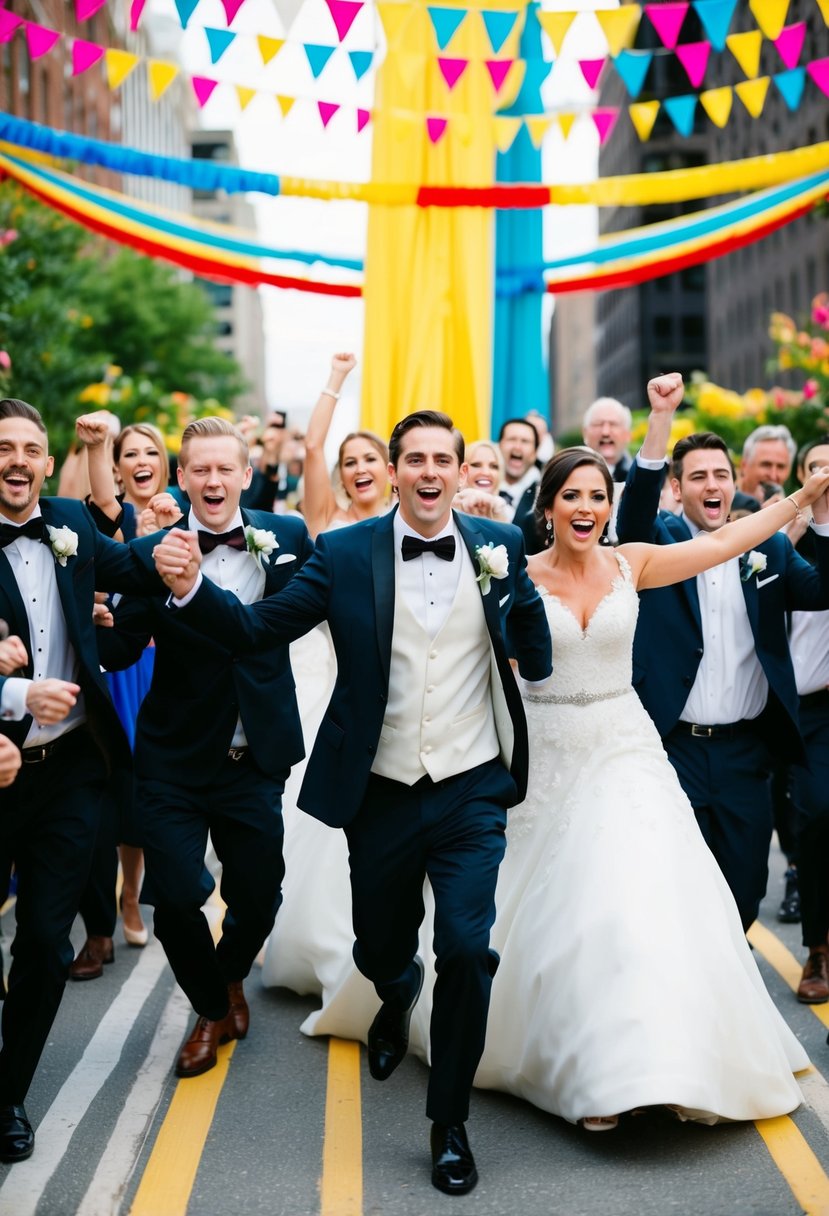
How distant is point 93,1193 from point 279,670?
77.6 inches

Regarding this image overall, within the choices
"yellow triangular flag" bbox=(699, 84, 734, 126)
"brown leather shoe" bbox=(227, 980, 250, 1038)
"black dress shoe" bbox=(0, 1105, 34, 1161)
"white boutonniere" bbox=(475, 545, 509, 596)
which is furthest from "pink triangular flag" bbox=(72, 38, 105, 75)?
"black dress shoe" bbox=(0, 1105, 34, 1161)

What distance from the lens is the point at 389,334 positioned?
10.2m

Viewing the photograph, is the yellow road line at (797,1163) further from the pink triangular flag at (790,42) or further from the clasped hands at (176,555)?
the pink triangular flag at (790,42)

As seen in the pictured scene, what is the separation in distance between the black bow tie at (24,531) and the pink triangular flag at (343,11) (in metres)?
4.62

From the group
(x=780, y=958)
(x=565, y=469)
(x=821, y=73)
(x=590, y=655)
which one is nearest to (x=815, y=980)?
(x=780, y=958)

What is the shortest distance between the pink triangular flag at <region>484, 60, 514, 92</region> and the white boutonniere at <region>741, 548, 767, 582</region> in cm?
467

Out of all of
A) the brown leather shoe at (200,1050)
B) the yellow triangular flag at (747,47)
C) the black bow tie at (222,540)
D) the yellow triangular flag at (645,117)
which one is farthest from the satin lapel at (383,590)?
the yellow triangular flag at (645,117)

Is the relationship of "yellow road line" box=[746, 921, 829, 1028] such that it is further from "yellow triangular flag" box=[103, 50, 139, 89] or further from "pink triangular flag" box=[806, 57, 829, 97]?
"yellow triangular flag" box=[103, 50, 139, 89]

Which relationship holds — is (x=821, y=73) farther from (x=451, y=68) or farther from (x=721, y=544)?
(x=721, y=544)

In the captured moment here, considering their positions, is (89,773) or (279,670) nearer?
(89,773)

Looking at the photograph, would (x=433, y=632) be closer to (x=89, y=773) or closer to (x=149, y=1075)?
(x=89, y=773)

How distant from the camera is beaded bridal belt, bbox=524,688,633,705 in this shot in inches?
210

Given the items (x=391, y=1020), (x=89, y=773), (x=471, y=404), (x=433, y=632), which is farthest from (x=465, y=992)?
(x=471, y=404)

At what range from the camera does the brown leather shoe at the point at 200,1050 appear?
A: 5379 millimetres
